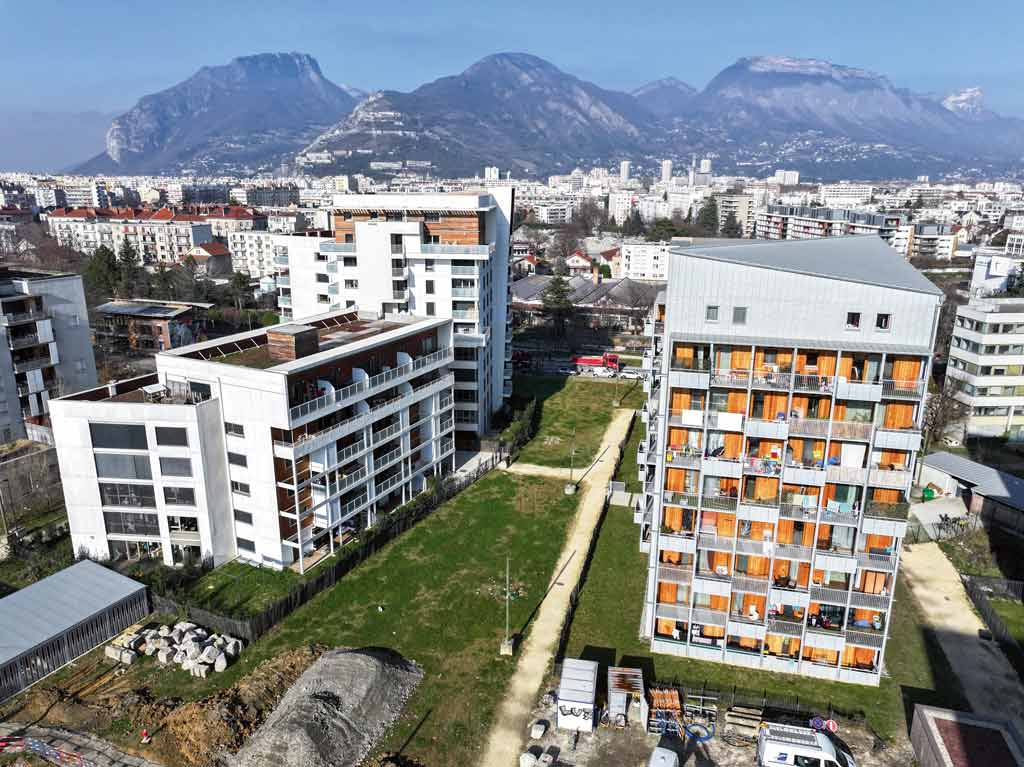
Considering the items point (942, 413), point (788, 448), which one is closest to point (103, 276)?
point (788, 448)

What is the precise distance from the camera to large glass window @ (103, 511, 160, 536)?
37.0m

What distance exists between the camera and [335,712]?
2598 centimetres

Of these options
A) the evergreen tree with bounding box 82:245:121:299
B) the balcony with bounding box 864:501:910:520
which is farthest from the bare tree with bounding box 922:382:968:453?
the evergreen tree with bounding box 82:245:121:299

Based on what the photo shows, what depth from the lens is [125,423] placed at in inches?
1396

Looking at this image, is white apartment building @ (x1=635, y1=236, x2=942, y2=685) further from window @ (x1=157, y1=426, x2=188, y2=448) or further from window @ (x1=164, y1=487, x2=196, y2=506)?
window @ (x1=164, y1=487, x2=196, y2=506)

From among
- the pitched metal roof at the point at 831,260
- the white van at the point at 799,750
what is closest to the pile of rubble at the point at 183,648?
the white van at the point at 799,750

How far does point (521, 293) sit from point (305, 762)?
90950mm

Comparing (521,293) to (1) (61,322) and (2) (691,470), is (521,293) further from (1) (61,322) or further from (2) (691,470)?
(2) (691,470)

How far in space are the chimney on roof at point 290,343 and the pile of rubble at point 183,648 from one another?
15038 mm

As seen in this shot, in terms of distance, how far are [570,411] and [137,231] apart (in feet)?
430

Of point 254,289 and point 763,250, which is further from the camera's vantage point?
point 254,289

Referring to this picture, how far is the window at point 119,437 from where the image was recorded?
35594 millimetres

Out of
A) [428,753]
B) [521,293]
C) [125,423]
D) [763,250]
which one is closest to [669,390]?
[763,250]

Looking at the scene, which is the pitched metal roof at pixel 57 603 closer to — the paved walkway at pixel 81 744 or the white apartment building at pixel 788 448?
the paved walkway at pixel 81 744
